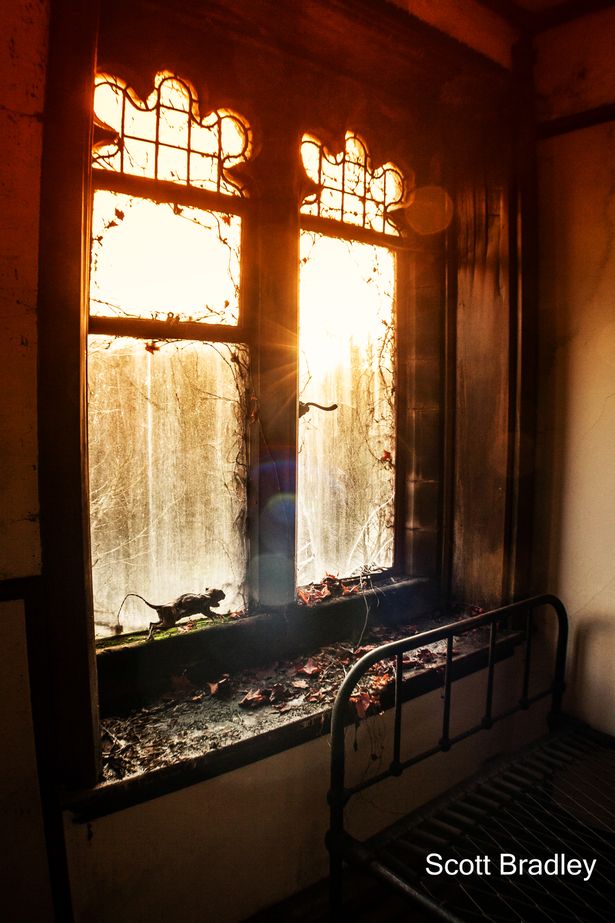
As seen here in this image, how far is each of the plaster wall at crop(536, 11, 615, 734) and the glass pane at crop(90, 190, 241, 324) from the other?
1.73 metres

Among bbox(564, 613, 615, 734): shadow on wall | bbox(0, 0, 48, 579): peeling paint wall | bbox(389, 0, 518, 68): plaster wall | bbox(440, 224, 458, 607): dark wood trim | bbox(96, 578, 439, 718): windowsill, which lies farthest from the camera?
bbox(440, 224, 458, 607): dark wood trim

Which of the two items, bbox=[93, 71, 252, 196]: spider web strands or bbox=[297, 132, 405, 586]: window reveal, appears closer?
bbox=[93, 71, 252, 196]: spider web strands

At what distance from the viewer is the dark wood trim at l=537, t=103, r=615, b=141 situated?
2900 mm

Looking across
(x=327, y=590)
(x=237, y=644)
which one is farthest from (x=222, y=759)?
(x=327, y=590)

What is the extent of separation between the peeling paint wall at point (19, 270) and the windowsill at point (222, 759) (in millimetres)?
733

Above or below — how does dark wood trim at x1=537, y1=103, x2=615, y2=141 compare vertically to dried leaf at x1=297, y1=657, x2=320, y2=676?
above

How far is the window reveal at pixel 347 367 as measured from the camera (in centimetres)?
280

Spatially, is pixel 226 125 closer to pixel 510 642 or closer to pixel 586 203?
pixel 586 203

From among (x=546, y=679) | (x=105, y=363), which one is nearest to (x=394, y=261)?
(x=105, y=363)

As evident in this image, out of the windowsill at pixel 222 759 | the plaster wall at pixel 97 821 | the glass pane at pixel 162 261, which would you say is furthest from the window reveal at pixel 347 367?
the plaster wall at pixel 97 821

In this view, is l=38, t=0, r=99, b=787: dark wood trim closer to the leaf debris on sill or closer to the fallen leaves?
the leaf debris on sill

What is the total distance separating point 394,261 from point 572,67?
128cm

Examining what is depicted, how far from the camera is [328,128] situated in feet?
8.87

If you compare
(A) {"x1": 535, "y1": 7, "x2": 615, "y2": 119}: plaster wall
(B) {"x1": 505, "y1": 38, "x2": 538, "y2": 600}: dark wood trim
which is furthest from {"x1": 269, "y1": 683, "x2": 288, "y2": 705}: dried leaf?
(A) {"x1": 535, "y1": 7, "x2": 615, "y2": 119}: plaster wall
